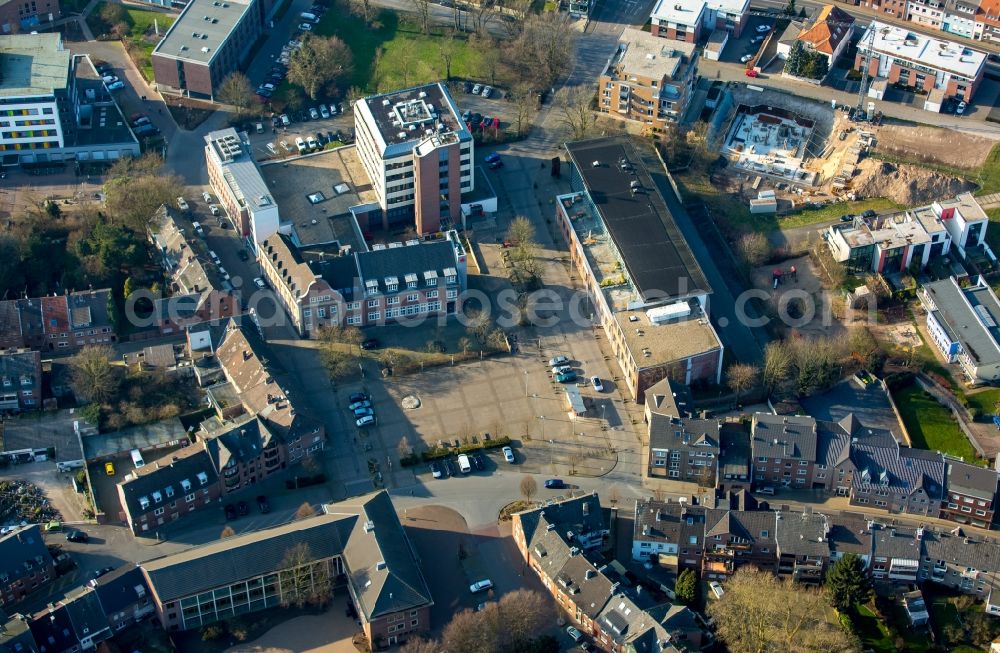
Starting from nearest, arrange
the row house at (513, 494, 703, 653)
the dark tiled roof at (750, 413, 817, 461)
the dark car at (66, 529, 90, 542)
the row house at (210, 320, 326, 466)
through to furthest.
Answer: the row house at (513, 494, 703, 653) → the dark car at (66, 529, 90, 542) → the dark tiled roof at (750, 413, 817, 461) → the row house at (210, 320, 326, 466)

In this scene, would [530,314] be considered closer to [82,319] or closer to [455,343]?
[455,343]

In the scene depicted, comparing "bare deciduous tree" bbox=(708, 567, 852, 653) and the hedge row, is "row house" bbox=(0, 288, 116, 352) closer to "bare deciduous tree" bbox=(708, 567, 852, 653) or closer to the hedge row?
the hedge row

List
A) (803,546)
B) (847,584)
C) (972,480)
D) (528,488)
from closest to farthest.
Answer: (847,584) → (803,546) → (972,480) → (528,488)

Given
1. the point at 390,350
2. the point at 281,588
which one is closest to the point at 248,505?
the point at 281,588

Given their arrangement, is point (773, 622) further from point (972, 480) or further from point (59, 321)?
point (59, 321)

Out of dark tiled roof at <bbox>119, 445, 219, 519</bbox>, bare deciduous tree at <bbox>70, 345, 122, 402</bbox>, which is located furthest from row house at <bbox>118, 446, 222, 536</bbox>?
bare deciduous tree at <bbox>70, 345, 122, 402</bbox>

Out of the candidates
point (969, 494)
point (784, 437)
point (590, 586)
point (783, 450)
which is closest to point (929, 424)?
point (969, 494)
